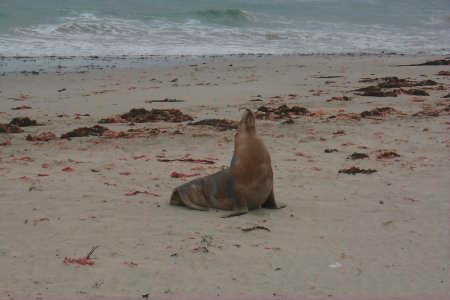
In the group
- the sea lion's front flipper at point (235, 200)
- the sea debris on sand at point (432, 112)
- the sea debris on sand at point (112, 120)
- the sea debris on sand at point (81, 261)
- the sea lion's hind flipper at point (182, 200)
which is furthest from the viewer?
the sea debris on sand at point (432, 112)

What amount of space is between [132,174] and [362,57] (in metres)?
16.5

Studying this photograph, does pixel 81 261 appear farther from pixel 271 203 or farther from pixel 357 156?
pixel 357 156

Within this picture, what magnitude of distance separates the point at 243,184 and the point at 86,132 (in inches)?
168

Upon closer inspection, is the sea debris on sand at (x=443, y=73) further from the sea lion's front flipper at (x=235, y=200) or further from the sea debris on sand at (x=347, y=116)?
the sea lion's front flipper at (x=235, y=200)

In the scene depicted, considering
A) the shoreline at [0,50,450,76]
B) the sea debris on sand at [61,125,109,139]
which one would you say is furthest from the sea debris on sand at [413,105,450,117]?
the shoreline at [0,50,450,76]

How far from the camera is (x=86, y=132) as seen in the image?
9844 mm

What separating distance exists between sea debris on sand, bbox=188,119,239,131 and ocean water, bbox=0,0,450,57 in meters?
12.7

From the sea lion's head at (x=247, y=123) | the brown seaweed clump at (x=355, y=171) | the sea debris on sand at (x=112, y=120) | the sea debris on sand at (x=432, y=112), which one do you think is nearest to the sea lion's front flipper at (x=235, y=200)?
the sea lion's head at (x=247, y=123)

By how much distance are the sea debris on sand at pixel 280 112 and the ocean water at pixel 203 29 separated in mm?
12073

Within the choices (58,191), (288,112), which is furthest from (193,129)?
(58,191)

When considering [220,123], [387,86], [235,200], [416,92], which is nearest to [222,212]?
[235,200]

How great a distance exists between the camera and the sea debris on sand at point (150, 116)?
11.0m

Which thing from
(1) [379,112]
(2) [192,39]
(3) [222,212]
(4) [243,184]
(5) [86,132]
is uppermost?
(2) [192,39]

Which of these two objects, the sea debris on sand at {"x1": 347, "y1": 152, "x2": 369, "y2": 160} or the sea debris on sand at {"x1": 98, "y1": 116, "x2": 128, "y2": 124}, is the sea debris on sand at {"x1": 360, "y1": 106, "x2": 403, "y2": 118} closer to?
the sea debris on sand at {"x1": 347, "y1": 152, "x2": 369, "y2": 160}
